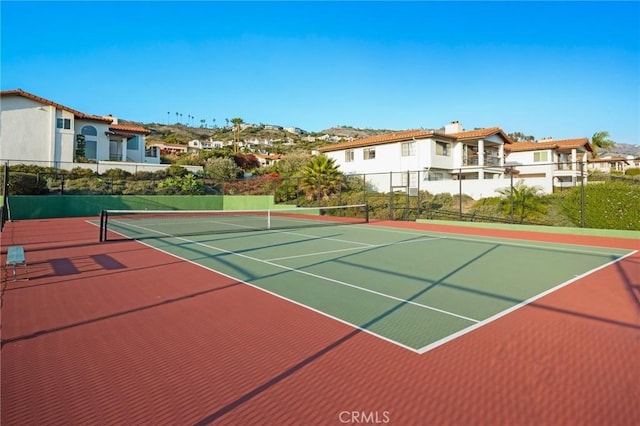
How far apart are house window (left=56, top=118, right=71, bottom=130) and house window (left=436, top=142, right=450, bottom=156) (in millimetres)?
34183

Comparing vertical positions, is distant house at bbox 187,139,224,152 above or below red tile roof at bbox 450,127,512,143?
above

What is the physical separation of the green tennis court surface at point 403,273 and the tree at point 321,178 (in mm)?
14090

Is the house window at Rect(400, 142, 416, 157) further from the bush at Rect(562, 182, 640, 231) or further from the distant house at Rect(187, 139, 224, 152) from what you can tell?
the distant house at Rect(187, 139, 224, 152)

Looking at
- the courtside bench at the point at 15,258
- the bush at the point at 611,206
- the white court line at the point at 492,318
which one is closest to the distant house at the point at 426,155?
the bush at the point at 611,206

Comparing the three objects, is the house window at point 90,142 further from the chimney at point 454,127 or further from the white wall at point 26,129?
the chimney at point 454,127

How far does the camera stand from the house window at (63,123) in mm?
35844

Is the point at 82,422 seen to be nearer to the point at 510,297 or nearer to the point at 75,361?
the point at 75,361

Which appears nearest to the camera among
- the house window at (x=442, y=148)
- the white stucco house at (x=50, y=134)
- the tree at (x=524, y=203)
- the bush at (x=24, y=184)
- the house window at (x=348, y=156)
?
the tree at (x=524, y=203)

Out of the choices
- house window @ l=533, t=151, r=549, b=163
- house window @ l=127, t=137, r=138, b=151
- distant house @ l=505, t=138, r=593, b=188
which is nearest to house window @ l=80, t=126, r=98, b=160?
house window @ l=127, t=137, r=138, b=151

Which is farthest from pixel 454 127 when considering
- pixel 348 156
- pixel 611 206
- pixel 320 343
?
pixel 320 343

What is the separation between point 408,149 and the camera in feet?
109

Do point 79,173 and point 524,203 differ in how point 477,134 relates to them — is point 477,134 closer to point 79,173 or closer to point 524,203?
point 524,203

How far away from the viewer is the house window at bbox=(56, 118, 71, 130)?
35844 millimetres

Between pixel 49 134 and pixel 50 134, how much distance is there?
0.09 metres
